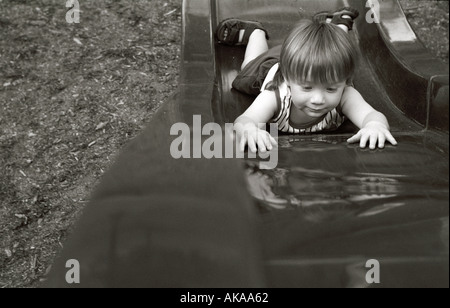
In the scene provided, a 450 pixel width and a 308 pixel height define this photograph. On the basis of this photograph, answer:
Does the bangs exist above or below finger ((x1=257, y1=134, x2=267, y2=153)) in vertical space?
above

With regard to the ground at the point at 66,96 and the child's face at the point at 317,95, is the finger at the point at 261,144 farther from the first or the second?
the ground at the point at 66,96

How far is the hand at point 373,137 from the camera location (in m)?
1.67

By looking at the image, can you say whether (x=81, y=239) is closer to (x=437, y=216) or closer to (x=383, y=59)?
(x=437, y=216)

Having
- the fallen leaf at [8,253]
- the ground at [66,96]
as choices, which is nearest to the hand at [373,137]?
the ground at [66,96]

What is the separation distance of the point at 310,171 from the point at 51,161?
4.67 ft

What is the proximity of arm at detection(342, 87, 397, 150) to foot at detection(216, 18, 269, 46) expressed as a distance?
1.83 ft

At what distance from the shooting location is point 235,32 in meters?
2.40

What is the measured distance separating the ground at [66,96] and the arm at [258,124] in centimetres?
59

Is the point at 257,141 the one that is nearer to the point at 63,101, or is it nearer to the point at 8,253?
the point at 8,253

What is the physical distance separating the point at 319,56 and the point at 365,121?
25 centimetres

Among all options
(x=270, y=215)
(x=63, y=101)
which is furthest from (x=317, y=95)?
(x=63, y=101)

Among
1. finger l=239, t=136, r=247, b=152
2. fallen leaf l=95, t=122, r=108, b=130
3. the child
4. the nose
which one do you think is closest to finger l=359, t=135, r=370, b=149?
the child

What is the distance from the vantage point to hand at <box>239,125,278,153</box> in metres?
1.63

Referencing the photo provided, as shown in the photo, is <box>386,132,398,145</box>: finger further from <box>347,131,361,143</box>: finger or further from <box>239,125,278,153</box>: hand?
<box>239,125,278,153</box>: hand
